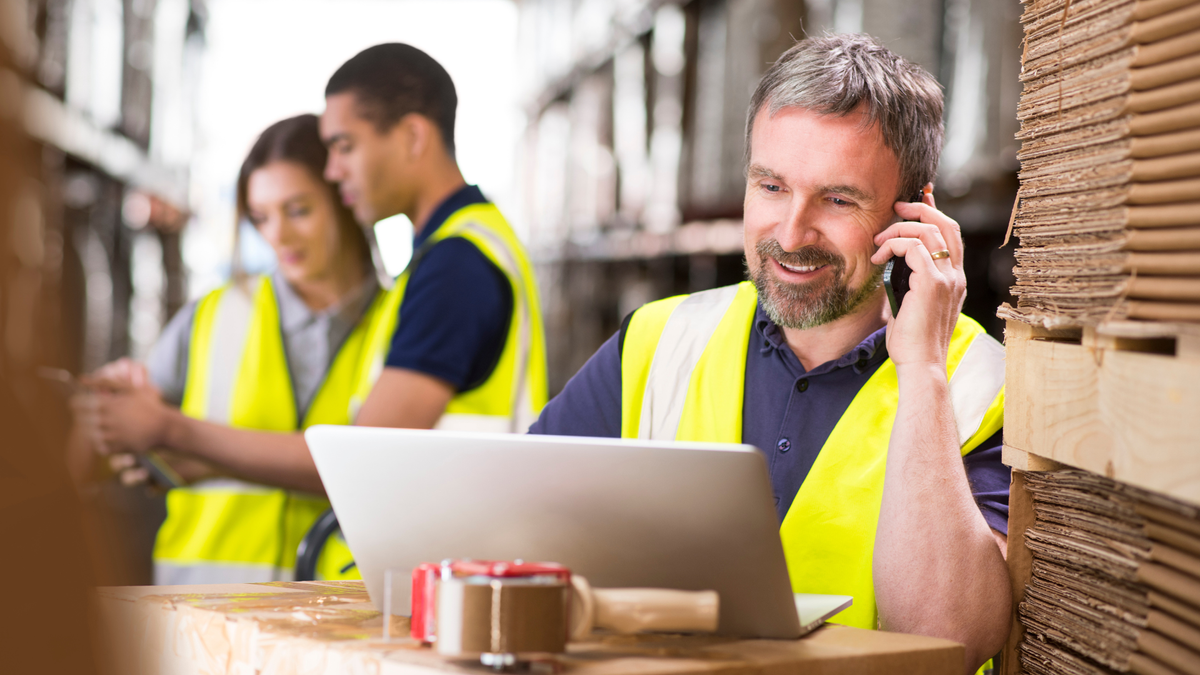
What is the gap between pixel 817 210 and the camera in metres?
2.12

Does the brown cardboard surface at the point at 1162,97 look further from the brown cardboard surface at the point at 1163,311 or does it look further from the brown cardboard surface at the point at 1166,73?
the brown cardboard surface at the point at 1163,311

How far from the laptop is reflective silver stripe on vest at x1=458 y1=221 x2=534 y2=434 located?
1687mm

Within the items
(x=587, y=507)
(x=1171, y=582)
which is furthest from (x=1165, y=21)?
(x=587, y=507)

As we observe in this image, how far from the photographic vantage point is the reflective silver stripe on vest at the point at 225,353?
3498 mm

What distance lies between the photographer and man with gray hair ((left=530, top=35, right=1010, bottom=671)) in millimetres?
1728

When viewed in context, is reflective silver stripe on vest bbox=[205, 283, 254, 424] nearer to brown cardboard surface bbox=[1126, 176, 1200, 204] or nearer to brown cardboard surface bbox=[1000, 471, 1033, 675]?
brown cardboard surface bbox=[1000, 471, 1033, 675]

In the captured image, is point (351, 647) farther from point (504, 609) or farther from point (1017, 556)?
point (1017, 556)

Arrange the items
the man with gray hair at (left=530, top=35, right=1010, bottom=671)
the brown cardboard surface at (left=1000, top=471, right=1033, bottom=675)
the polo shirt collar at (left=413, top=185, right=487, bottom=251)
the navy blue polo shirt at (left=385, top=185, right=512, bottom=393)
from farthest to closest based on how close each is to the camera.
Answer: the polo shirt collar at (left=413, top=185, right=487, bottom=251), the navy blue polo shirt at (left=385, top=185, right=512, bottom=393), the man with gray hair at (left=530, top=35, right=1010, bottom=671), the brown cardboard surface at (left=1000, top=471, right=1033, bottom=675)

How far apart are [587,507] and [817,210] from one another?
1126mm

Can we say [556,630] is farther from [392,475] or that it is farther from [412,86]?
[412,86]

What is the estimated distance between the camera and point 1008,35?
362 cm

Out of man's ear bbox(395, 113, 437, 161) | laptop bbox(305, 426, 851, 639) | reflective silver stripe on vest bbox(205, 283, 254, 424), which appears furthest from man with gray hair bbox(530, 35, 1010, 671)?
reflective silver stripe on vest bbox(205, 283, 254, 424)

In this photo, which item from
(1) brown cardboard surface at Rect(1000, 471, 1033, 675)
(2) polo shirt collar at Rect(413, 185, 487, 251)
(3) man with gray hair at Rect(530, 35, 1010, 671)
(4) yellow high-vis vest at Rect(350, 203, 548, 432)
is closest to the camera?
(1) brown cardboard surface at Rect(1000, 471, 1033, 675)

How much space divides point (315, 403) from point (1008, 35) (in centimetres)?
262
